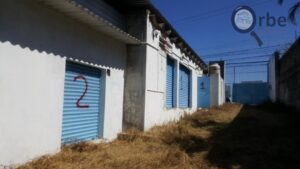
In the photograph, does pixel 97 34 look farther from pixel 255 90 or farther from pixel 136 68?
pixel 255 90

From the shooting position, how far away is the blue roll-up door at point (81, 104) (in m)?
6.67

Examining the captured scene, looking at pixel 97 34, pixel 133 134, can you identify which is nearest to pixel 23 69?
pixel 97 34

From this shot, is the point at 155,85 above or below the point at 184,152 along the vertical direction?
above

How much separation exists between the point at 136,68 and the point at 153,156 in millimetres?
3485

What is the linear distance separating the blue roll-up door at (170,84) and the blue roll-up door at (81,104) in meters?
5.16

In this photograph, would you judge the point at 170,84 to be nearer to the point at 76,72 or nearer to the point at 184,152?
the point at 184,152

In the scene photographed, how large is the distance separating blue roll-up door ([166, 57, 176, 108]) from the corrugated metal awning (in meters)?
4.90

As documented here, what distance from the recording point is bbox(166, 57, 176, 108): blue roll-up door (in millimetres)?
12812

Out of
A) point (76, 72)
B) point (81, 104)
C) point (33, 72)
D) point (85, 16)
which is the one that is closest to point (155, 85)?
point (81, 104)

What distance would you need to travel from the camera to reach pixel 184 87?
52.6ft

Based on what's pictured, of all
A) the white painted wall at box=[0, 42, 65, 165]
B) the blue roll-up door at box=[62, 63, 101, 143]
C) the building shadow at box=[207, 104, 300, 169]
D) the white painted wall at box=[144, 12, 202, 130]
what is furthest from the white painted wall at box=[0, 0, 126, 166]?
the building shadow at box=[207, 104, 300, 169]

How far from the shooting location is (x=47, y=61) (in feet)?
18.8

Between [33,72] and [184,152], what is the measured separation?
372cm

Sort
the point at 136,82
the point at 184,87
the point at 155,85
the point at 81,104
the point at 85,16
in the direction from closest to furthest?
the point at 85,16 < the point at 81,104 < the point at 136,82 < the point at 155,85 < the point at 184,87
